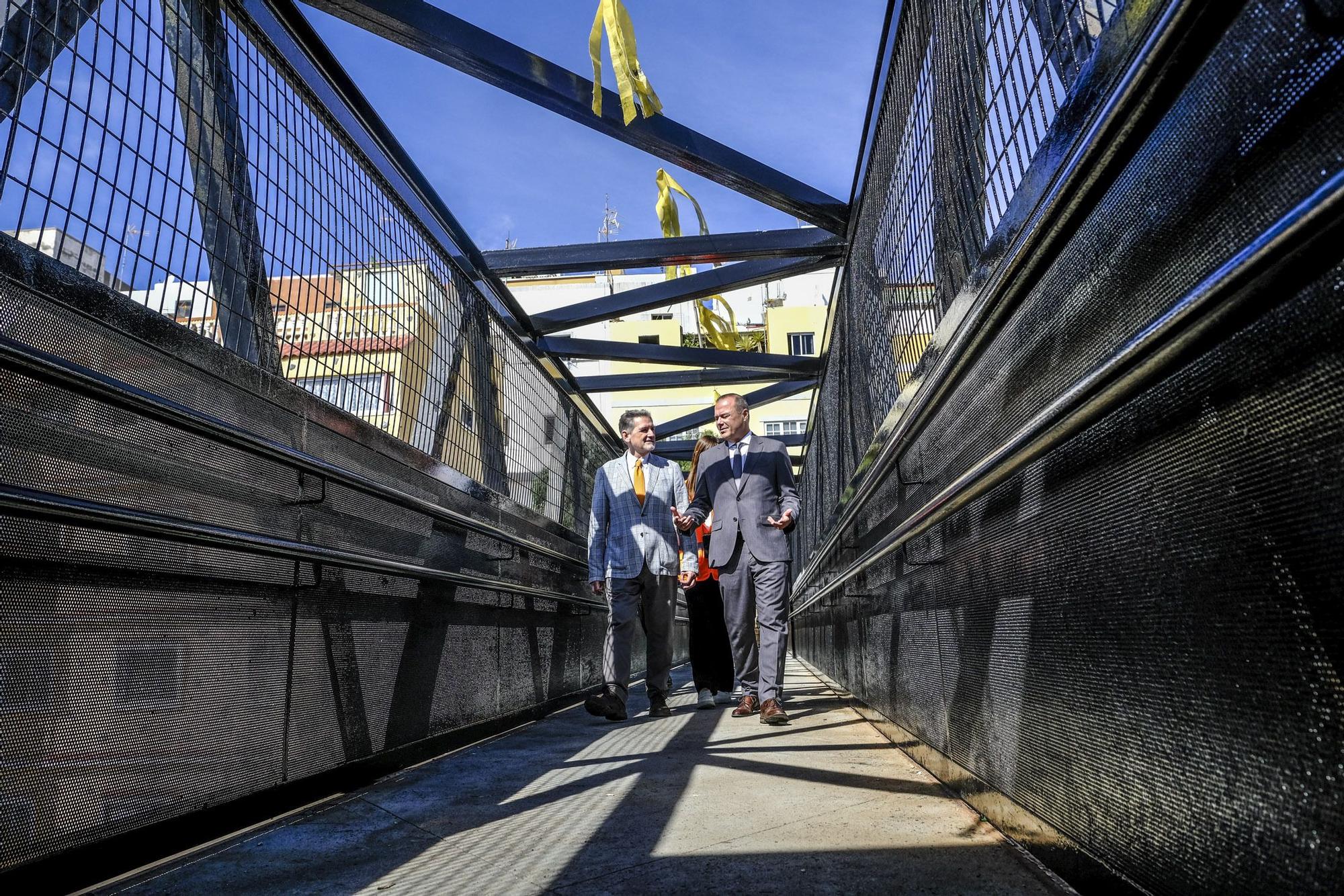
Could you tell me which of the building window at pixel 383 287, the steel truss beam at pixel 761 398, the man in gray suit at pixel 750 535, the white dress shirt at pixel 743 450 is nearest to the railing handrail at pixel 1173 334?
the building window at pixel 383 287

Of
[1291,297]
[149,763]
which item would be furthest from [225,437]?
[1291,297]

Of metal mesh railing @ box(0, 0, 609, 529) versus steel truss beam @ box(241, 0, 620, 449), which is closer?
metal mesh railing @ box(0, 0, 609, 529)

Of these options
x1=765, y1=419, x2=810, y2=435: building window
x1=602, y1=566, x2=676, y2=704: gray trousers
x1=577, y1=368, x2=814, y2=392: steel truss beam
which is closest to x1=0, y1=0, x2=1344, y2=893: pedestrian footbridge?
x1=602, y1=566, x2=676, y2=704: gray trousers

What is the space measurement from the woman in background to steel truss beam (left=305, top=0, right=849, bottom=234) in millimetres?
1778

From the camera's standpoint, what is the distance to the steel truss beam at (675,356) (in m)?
7.14

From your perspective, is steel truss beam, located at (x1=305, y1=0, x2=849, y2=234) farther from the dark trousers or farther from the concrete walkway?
the concrete walkway

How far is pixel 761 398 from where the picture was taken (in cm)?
970

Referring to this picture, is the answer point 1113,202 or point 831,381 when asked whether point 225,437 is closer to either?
point 1113,202

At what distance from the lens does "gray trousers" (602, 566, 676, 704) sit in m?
5.29

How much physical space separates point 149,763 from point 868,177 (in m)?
3.92

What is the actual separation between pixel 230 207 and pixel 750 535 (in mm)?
3184

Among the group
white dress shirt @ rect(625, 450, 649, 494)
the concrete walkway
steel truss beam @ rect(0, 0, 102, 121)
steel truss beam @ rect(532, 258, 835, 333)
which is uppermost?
steel truss beam @ rect(532, 258, 835, 333)

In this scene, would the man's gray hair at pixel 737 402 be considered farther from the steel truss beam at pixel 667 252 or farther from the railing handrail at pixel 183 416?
the railing handrail at pixel 183 416

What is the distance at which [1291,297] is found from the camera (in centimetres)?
107
